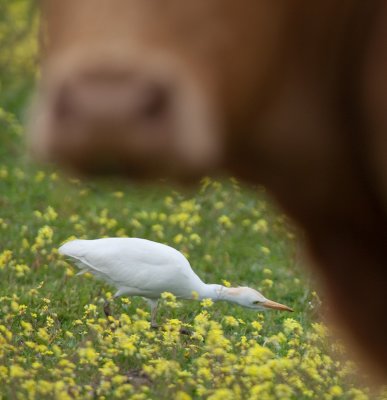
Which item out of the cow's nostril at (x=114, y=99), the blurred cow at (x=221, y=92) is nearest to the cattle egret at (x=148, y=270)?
the blurred cow at (x=221, y=92)

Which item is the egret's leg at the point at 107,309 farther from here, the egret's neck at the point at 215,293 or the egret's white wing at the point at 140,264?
the egret's neck at the point at 215,293

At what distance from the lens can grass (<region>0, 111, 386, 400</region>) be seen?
14.9 feet

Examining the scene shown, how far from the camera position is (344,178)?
5.87ft

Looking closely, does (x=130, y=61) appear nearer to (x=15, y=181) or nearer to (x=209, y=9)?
(x=209, y=9)

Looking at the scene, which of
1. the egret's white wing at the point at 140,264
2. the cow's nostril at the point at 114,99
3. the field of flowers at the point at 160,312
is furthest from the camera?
the egret's white wing at the point at 140,264

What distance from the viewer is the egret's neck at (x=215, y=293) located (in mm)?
5984

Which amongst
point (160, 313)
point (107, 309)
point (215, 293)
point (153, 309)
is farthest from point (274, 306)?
point (107, 309)

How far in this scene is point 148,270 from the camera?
593cm

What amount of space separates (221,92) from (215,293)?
452 centimetres

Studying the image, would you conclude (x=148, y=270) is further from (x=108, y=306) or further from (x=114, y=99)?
(x=114, y=99)

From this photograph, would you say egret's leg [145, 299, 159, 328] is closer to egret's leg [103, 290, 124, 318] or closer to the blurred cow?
egret's leg [103, 290, 124, 318]

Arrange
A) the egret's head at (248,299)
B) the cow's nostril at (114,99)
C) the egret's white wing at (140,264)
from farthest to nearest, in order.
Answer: the egret's head at (248,299) < the egret's white wing at (140,264) < the cow's nostril at (114,99)

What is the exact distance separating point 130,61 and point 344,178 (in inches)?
17.4

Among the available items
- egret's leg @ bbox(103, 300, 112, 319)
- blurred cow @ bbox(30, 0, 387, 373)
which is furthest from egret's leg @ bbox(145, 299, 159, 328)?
blurred cow @ bbox(30, 0, 387, 373)
